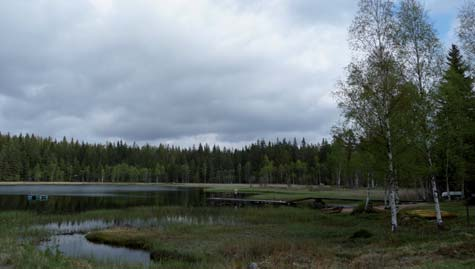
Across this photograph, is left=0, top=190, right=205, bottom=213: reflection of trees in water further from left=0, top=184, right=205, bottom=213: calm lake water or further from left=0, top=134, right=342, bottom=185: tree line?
left=0, top=134, right=342, bottom=185: tree line

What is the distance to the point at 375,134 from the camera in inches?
908

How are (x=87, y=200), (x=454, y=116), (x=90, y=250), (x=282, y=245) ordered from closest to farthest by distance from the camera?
(x=282, y=245) < (x=454, y=116) < (x=90, y=250) < (x=87, y=200)

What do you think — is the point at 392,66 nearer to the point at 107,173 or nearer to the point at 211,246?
the point at 211,246

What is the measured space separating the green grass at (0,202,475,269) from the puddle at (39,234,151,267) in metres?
0.99

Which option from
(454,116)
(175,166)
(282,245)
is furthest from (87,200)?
(175,166)

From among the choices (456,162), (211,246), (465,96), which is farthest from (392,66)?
(211,246)

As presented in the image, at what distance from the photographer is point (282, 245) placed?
1952 centimetres

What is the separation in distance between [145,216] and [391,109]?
89.0ft

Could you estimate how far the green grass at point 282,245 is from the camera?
47.4ft

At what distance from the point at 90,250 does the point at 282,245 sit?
12.0 meters

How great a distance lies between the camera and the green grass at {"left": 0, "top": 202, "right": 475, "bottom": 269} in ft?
47.4

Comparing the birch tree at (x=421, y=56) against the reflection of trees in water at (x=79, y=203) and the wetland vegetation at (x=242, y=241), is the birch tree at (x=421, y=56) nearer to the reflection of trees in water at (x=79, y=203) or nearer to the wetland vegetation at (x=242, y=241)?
the wetland vegetation at (x=242, y=241)

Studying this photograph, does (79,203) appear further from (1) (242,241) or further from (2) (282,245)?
(2) (282,245)

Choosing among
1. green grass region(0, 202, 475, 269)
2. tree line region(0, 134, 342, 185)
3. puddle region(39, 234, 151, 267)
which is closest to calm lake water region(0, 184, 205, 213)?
green grass region(0, 202, 475, 269)
